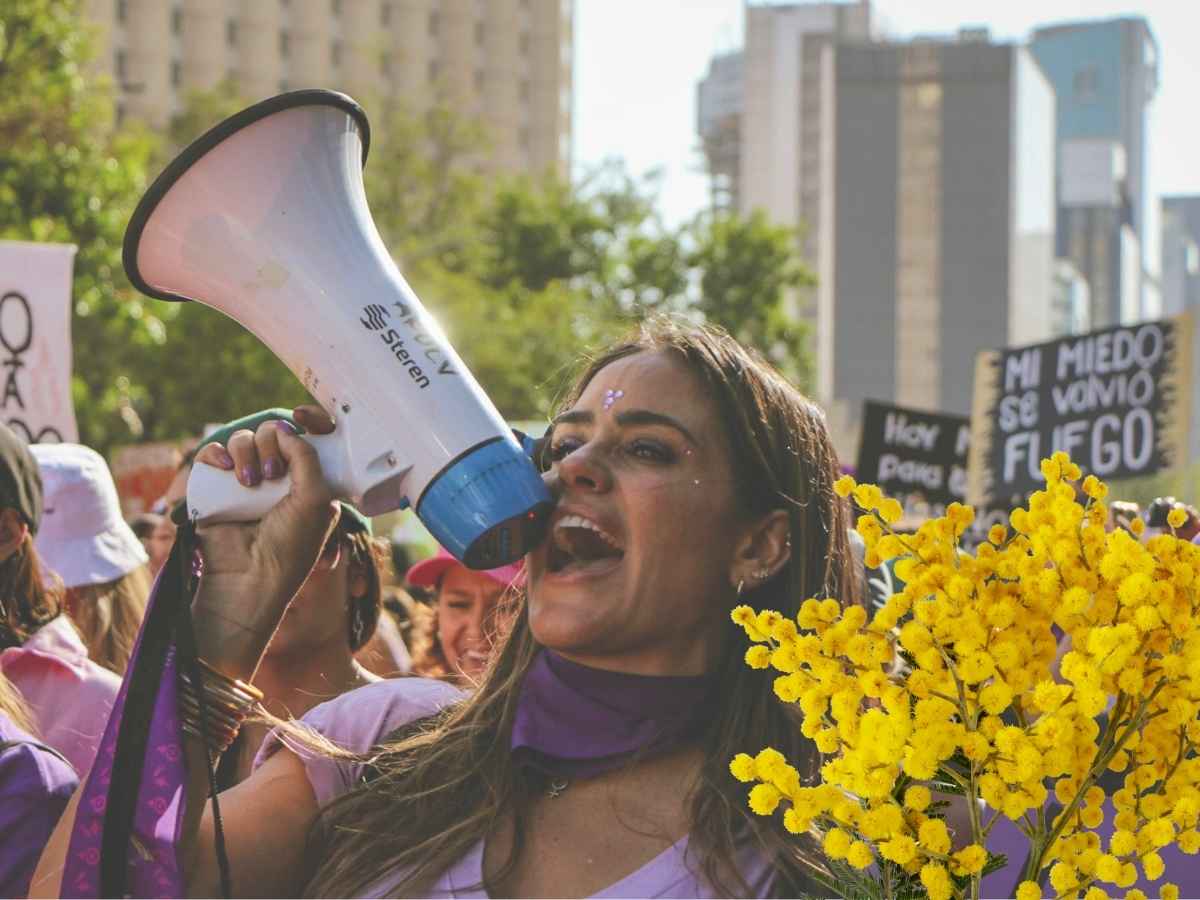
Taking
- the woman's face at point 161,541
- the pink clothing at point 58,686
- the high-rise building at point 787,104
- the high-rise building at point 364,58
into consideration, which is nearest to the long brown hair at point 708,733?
the pink clothing at point 58,686

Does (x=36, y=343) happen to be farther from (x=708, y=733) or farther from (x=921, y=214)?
(x=921, y=214)

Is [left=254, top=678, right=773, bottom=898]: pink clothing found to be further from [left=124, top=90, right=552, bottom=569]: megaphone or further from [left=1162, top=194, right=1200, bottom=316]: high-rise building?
[left=1162, top=194, right=1200, bottom=316]: high-rise building

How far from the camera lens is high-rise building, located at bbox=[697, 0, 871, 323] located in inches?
4149

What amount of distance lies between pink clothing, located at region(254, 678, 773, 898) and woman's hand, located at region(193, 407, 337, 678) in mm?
239

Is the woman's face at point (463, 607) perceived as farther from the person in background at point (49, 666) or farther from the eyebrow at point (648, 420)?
the eyebrow at point (648, 420)

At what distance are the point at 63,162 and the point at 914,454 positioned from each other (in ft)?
29.0

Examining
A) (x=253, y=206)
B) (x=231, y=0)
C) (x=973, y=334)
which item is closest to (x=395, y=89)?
(x=231, y=0)

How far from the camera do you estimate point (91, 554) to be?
4.67 metres

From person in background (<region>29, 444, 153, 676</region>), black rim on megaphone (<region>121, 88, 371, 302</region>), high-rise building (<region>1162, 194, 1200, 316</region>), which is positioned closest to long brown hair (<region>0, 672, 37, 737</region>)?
black rim on megaphone (<region>121, 88, 371, 302</region>)

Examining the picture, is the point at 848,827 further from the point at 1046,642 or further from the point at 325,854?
the point at 325,854

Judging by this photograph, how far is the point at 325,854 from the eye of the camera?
2412 mm

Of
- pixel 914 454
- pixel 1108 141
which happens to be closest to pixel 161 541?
pixel 914 454

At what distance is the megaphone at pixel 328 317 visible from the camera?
89.0 inches

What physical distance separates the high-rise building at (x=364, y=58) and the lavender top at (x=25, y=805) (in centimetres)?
6347
